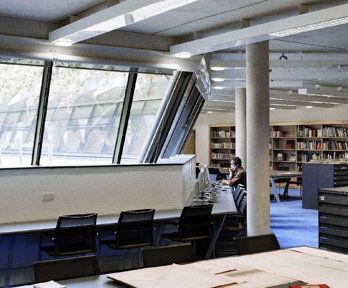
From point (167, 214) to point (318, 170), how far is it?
6931mm

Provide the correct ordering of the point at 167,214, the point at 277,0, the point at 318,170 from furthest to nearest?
the point at 318,170 → the point at 167,214 → the point at 277,0

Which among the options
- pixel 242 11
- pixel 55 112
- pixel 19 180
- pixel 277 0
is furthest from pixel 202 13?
pixel 19 180

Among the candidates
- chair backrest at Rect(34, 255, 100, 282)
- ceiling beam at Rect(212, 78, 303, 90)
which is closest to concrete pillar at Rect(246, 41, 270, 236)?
ceiling beam at Rect(212, 78, 303, 90)

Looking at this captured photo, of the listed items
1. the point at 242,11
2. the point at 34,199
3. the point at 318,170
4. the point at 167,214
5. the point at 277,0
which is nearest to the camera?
the point at 277,0

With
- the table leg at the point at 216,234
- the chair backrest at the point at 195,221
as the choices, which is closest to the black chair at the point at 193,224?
the chair backrest at the point at 195,221

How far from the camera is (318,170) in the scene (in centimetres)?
1364

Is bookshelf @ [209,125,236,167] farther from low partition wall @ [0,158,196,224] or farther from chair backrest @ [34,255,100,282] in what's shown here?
chair backrest @ [34,255,100,282]

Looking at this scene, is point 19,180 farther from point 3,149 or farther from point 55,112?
point 55,112

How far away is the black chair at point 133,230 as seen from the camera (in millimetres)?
6848

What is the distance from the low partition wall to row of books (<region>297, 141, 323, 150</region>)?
1281cm

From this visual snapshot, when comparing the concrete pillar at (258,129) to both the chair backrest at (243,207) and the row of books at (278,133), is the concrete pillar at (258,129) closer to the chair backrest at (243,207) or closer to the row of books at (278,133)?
the chair backrest at (243,207)

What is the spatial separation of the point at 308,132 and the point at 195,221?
14446mm

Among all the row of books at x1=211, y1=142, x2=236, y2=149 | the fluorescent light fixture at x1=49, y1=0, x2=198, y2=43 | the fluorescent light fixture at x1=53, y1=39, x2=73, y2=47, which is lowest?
the row of books at x1=211, y1=142, x2=236, y2=149

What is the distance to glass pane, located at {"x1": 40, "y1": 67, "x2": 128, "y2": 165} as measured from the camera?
807 cm
